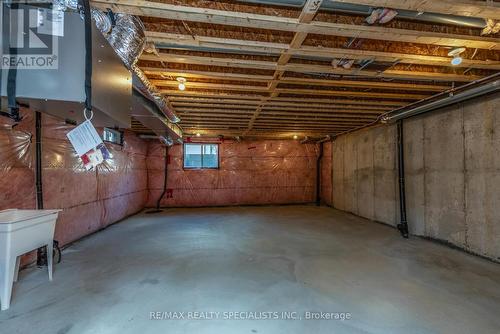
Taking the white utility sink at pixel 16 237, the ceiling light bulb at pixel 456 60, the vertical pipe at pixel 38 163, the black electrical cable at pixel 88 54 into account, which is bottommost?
the white utility sink at pixel 16 237

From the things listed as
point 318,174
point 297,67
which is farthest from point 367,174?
point 297,67

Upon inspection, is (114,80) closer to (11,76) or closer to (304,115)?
(11,76)

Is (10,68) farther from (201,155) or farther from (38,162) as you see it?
(201,155)

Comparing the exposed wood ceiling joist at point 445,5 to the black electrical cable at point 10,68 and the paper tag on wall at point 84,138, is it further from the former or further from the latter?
the black electrical cable at point 10,68

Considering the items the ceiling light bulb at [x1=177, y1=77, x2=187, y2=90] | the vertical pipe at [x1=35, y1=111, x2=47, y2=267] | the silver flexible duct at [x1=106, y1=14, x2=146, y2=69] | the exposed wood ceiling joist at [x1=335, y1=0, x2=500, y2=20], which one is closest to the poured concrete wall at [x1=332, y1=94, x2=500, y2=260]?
the exposed wood ceiling joist at [x1=335, y1=0, x2=500, y2=20]

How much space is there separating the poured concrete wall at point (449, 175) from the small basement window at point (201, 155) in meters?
4.32

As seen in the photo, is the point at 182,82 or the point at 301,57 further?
the point at 182,82

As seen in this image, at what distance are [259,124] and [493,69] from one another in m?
3.67

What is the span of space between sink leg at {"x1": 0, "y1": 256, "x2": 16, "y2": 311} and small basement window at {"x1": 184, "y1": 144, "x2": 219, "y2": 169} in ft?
18.0

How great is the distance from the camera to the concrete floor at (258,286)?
1717mm

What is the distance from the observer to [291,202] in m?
7.71

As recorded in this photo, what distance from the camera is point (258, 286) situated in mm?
2254

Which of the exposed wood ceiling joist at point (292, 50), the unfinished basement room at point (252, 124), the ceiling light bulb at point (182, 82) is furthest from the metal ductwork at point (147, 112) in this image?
the exposed wood ceiling joist at point (292, 50)

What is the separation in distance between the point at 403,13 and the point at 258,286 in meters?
2.48
